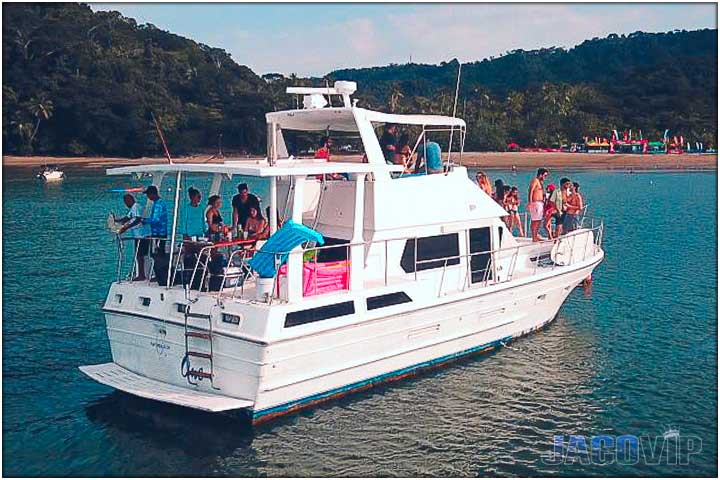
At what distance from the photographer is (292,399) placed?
11.2 meters

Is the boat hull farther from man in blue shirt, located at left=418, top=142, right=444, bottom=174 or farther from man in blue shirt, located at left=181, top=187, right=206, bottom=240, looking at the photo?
man in blue shirt, located at left=418, top=142, right=444, bottom=174

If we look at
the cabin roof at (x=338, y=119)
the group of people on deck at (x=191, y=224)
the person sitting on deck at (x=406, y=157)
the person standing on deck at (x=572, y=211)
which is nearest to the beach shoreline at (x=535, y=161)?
the person standing on deck at (x=572, y=211)

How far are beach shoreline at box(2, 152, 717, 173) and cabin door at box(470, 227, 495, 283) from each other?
5851 cm

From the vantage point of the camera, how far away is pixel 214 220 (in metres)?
12.0

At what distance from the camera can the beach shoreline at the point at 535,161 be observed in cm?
7312

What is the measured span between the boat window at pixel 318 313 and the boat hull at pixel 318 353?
220mm

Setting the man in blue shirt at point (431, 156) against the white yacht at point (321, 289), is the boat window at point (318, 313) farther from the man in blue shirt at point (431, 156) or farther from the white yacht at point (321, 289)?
the man in blue shirt at point (431, 156)

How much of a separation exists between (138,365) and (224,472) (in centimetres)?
259

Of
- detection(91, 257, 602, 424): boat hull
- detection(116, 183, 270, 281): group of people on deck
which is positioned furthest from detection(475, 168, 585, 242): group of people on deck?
detection(116, 183, 270, 281): group of people on deck

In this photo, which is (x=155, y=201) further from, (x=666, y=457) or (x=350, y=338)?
(x=666, y=457)

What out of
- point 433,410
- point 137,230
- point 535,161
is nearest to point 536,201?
point 433,410

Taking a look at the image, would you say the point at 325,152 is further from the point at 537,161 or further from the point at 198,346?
the point at 537,161

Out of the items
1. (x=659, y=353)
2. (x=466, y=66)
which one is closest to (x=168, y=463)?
(x=659, y=353)

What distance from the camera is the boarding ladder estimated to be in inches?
425
